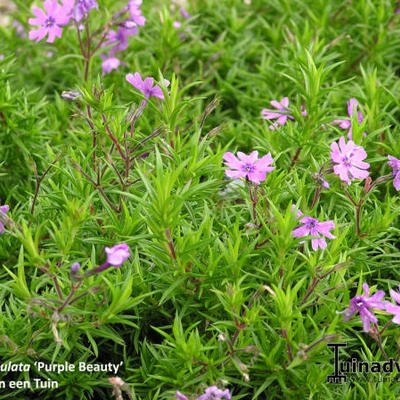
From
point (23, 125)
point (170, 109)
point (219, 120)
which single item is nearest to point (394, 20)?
point (219, 120)

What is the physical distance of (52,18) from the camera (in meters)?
3.05

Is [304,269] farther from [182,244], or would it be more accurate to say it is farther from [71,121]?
[71,121]

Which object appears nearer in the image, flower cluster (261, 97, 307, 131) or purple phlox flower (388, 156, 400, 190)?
purple phlox flower (388, 156, 400, 190)

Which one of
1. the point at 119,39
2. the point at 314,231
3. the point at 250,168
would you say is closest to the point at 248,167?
the point at 250,168

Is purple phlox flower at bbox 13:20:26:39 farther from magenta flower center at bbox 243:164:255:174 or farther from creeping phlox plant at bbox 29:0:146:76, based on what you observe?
magenta flower center at bbox 243:164:255:174

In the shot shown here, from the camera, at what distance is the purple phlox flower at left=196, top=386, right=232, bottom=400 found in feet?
5.83

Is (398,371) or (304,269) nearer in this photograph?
(398,371)

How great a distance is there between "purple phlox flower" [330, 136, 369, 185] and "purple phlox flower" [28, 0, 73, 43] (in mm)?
1644

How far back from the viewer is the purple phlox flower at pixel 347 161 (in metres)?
2.12

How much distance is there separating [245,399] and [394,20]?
103 inches

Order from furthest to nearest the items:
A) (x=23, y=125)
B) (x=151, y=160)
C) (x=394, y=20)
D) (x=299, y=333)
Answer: (x=394, y=20) < (x=23, y=125) < (x=151, y=160) < (x=299, y=333)

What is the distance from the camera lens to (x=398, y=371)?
6.93 feet

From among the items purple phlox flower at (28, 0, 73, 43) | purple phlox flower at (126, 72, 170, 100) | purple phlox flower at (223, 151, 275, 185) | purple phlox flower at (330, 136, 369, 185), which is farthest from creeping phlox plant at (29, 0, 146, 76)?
purple phlox flower at (330, 136, 369, 185)

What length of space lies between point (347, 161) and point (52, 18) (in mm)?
1829
